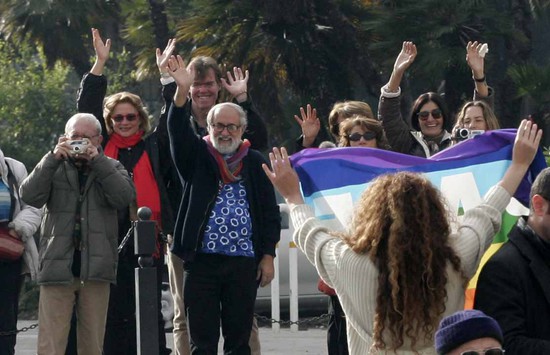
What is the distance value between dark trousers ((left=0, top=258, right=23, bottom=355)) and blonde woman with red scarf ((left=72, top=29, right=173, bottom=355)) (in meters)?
0.66

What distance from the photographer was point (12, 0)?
24781mm

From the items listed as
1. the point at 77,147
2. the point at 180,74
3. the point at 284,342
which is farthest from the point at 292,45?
the point at 180,74

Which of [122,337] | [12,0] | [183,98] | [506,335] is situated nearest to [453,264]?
[506,335]

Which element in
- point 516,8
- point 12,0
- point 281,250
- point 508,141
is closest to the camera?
point 508,141

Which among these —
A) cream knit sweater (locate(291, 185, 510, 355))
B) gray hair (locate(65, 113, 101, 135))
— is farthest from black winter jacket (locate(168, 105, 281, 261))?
cream knit sweater (locate(291, 185, 510, 355))

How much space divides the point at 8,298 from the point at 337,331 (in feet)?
7.43

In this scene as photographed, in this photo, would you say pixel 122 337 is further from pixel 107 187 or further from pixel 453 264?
pixel 453 264

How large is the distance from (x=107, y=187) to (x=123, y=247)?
0.65 m

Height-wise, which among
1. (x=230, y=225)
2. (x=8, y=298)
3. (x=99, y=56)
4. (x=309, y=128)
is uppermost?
(x=99, y=56)

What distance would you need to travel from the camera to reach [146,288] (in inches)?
341

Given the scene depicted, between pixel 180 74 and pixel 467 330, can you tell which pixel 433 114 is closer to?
pixel 180 74

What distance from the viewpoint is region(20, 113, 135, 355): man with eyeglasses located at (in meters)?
8.95

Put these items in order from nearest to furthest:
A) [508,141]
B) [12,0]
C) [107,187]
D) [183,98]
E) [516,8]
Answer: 1. [508,141]
2. [183,98]
3. [107,187]
4. [516,8]
5. [12,0]

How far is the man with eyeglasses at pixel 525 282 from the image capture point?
5363 mm
